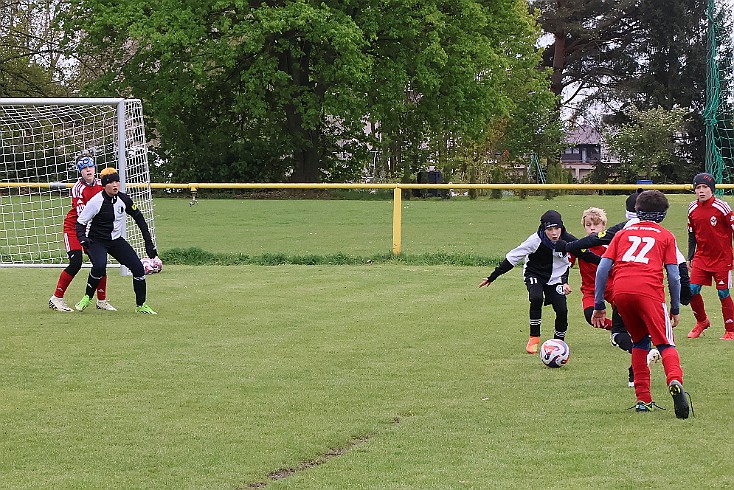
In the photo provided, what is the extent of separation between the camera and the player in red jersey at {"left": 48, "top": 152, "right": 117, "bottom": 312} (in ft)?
41.3

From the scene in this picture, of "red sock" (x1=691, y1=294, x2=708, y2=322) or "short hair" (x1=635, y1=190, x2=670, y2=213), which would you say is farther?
"red sock" (x1=691, y1=294, x2=708, y2=322)

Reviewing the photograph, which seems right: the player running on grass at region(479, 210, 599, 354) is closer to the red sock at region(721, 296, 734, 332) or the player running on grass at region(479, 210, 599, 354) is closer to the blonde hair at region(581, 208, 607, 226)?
the blonde hair at region(581, 208, 607, 226)

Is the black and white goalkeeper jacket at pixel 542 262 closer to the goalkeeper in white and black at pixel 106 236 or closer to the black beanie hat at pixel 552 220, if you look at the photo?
the black beanie hat at pixel 552 220

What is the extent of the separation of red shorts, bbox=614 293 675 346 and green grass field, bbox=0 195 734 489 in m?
0.54

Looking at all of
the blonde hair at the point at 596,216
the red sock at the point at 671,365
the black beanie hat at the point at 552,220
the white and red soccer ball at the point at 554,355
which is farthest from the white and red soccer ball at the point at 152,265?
the red sock at the point at 671,365

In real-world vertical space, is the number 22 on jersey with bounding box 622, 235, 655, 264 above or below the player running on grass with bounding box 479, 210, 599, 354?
above

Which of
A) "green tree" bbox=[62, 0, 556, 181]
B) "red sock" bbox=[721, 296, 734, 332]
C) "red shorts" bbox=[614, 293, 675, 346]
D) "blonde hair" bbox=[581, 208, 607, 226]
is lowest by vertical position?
"red sock" bbox=[721, 296, 734, 332]

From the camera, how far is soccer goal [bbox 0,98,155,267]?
17.4m

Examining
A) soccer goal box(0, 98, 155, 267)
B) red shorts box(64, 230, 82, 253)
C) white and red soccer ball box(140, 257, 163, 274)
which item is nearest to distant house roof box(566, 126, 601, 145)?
soccer goal box(0, 98, 155, 267)

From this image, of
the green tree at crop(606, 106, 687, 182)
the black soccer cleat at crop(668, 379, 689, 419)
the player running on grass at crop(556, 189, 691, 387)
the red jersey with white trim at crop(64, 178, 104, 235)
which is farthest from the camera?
the green tree at crop(606, 106, 687, 182)

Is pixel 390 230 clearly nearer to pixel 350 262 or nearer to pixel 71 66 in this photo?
pixel 350 262

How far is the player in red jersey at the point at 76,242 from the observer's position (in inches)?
495

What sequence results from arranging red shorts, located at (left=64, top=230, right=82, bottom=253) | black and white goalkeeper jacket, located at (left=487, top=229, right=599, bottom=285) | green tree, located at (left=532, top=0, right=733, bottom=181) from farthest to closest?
green tree, located at (left=532, top=0, right=733, bottom=181)
red shorts, located at (left=64, top=230, right=82, bottom=253)
black and white goalkeeper jacket, located at (left=487, top=229, right=599, bottom=285)

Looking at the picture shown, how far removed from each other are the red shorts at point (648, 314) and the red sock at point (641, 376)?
16cm
